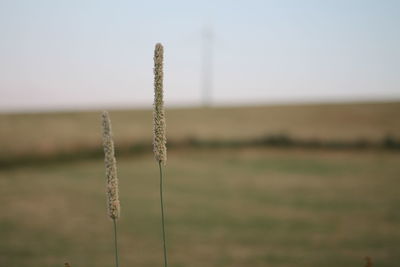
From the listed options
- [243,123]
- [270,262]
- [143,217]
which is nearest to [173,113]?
[243,123]

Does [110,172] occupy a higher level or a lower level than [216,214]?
higher

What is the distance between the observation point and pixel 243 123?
29656 millimetres

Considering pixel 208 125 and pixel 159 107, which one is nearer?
pixel 159 107

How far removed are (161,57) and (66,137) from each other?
22.7 meters

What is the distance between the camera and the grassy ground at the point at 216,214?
323 inches

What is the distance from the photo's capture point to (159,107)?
4.36 feet

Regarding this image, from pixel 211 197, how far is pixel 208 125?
47.4 feet

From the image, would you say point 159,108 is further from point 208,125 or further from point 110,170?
point 208,125

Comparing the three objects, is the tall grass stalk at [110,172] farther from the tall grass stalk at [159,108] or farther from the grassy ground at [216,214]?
the grassy ground at [216,214]

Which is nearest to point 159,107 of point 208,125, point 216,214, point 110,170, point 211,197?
point 110,170

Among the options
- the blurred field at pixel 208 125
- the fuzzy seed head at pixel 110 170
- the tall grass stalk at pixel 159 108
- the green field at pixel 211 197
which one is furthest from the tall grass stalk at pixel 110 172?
the blurred field at pixel 208 125

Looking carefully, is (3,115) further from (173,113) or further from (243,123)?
(243,123)

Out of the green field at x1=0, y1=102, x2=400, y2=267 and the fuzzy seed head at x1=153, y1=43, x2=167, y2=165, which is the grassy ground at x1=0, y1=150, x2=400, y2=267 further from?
the fuzzy seed head at x1=153, y1=43, x2=167, y2=165

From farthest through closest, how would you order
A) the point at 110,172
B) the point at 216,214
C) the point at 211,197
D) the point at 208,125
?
1. the point at 208,125
2. the point at 211,197
3. the point at 216,214
4. the point at 110,172
